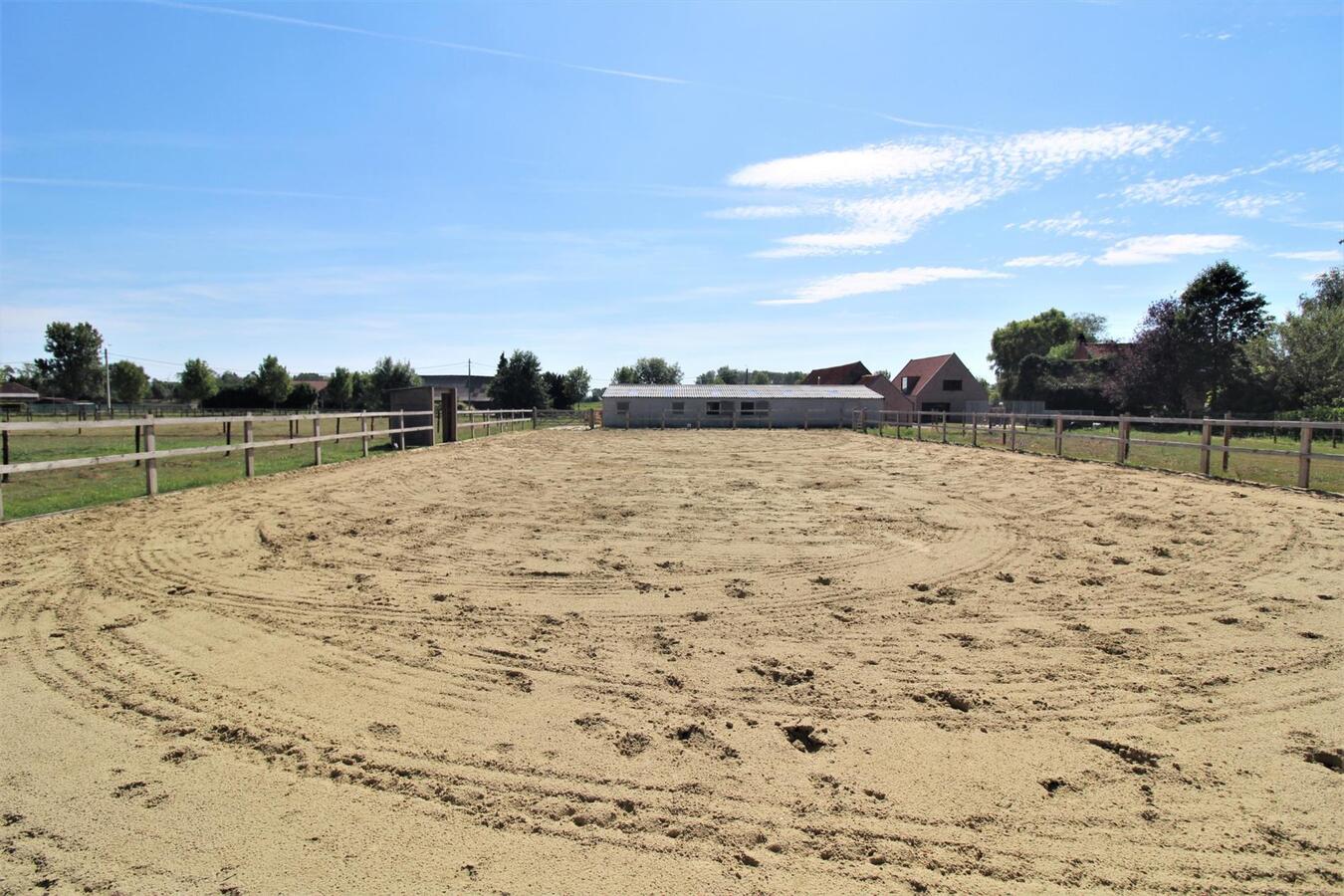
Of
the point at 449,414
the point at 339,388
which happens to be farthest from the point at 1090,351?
the point at 339,388

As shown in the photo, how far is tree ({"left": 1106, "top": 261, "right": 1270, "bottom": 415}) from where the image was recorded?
3775 centimetres

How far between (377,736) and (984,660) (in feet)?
9.94

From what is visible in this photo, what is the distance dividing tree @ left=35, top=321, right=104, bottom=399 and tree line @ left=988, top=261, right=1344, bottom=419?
268ft

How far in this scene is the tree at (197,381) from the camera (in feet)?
200

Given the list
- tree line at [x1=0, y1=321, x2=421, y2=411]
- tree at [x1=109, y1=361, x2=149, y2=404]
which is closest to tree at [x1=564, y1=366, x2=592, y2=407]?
tree line at [x1=0, y1=321, x2=421, y2=411]

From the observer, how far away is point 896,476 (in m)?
12.3

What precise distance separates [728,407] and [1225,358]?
28165 millimetres

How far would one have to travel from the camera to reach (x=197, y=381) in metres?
61.3

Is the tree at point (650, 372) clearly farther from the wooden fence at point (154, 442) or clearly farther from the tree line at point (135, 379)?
the wooden fence at point (154, 442)

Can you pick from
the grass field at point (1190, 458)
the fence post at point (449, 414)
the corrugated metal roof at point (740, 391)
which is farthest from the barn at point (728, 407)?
the fence post at point (449, 414)

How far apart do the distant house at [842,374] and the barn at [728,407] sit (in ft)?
48.4

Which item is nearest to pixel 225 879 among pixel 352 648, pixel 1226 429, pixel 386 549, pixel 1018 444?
pixel 352 648

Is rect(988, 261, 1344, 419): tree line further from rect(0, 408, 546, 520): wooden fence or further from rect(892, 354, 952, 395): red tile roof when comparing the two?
rect(0, 408, 546, 520): wooden fence

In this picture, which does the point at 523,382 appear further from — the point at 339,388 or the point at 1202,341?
the point at 1202,341
